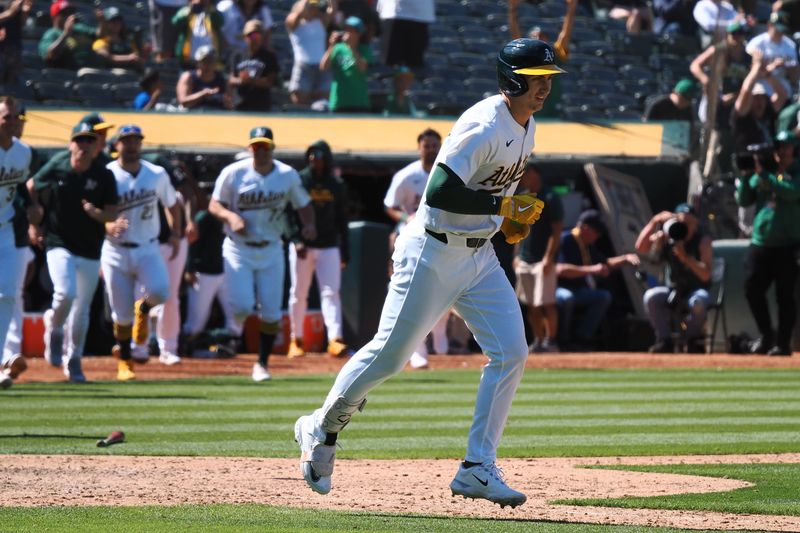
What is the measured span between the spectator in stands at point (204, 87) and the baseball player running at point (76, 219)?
17.3 ft

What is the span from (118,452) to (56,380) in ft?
15.8

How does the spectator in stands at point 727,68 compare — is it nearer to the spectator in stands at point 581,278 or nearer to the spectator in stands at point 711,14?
the spectator in stands at point 711,14

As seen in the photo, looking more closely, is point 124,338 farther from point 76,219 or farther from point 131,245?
point 76,219

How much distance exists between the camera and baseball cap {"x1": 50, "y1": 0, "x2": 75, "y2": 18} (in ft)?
62.6

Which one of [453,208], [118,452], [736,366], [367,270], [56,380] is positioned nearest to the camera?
[453,208]

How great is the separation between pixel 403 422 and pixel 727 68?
1131cm

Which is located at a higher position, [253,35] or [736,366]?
[253,35]

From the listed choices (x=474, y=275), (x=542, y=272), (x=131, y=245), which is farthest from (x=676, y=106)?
(x=474, y=275)

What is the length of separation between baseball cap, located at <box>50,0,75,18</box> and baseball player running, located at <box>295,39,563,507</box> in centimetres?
1362

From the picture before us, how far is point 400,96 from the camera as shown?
62.2 feet

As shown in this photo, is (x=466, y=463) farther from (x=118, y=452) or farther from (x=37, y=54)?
(x=37, y=54)

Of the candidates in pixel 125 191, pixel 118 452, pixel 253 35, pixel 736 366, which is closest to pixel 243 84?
pixel 253 35

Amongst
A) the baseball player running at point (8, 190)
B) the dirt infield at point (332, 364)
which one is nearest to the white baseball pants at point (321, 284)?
the dirt infield at point (332, 364)

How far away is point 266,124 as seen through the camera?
56.3 ft
